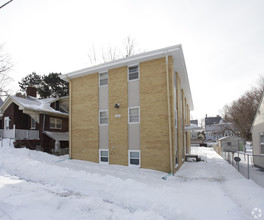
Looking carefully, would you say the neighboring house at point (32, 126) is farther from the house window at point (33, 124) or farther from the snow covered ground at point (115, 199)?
the snow covered ground at point (115, 199)

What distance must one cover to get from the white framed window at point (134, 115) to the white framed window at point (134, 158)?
2039mm

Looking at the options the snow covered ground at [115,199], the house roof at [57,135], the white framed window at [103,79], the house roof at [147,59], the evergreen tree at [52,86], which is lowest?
the snow covered ground at [115,199]

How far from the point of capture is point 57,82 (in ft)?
119

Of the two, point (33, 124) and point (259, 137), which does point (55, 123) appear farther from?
point (259, 137)

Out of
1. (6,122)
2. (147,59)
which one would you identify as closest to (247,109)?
(147,59)

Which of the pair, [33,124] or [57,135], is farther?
[33,124]

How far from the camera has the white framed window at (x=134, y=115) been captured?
1250 cm

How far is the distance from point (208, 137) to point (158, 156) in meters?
84.5

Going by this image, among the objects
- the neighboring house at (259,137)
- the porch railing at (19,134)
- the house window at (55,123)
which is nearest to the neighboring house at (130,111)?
the neighboring house at (259,137)

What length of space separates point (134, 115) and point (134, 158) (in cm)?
293

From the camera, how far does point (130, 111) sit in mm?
12812

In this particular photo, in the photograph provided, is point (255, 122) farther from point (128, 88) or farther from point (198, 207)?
point (198, 207)

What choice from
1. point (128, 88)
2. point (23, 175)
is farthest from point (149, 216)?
point (128, 88)

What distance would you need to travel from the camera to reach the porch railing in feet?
58.9
